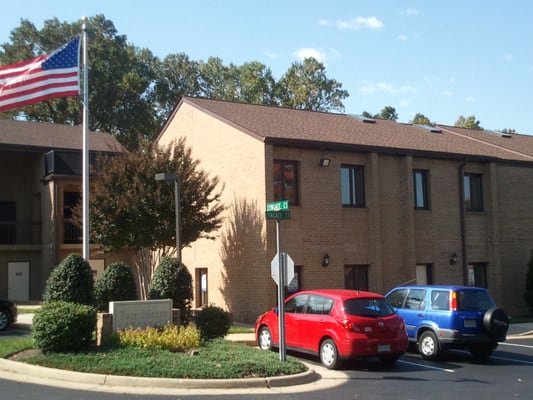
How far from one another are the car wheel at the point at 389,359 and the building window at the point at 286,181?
8.63 metres

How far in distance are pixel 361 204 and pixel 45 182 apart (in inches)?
623

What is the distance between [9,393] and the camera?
1016 centimetres

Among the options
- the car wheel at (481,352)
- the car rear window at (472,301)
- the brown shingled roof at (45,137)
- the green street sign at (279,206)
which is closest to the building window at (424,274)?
the car wheel at (481,352)

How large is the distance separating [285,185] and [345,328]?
30.9 ft

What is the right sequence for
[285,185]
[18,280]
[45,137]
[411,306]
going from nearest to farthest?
1. [411,306]
2. [285,185]
3. [18,280]
4. [45,137]

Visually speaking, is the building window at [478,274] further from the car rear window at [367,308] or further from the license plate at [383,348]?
the license plate at [383,348]

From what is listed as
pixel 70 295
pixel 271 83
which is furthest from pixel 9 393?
pixel 271 83

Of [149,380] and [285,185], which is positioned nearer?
[149,380]

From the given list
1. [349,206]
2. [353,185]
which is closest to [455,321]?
[349,206]

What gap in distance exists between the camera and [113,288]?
1680 cm

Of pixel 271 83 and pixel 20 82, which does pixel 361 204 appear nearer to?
pixel 20 82

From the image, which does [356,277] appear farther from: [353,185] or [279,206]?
[279,206]

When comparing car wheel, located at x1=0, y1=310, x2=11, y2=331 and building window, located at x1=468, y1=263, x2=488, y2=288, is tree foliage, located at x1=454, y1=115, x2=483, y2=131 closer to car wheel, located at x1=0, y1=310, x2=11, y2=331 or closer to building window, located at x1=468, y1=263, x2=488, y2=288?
building window, located at x1=468, y1=263, x2=488, y2=288

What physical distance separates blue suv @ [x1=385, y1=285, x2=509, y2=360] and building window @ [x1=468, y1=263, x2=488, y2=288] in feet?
37.7
